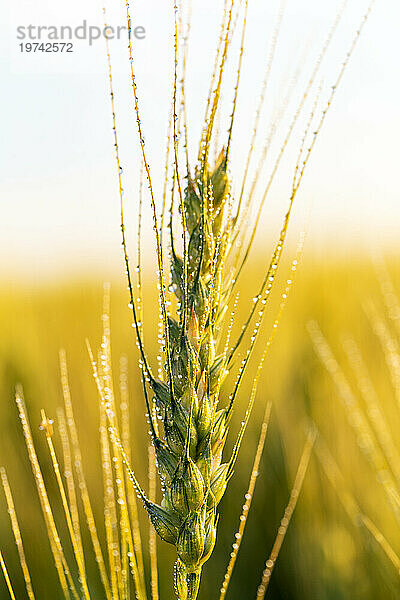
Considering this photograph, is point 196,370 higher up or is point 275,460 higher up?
point 275,460

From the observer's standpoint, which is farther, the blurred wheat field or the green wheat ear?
the blurred wheat field

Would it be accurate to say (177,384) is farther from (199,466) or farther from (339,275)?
(339,275)

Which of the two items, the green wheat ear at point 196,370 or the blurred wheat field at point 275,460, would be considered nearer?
the green wheat ear at point 196,370

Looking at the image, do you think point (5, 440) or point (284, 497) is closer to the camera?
point (284, 497)

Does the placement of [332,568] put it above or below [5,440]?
below

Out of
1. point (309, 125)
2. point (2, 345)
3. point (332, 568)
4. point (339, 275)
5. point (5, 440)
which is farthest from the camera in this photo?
point (339, 275)

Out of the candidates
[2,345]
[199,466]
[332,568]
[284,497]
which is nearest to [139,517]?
[284,497]

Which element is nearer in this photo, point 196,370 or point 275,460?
point 196,370

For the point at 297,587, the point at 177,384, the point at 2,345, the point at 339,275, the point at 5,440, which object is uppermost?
the point at 339,275
